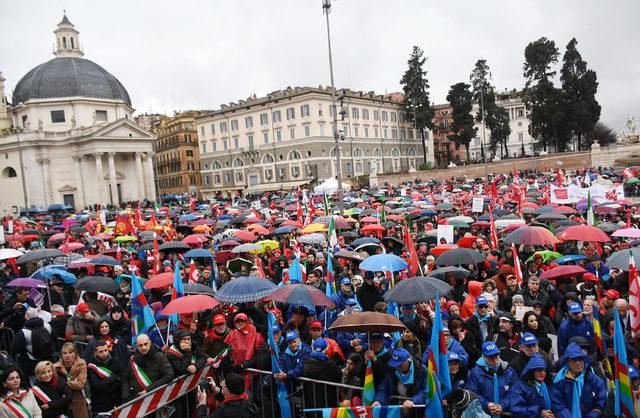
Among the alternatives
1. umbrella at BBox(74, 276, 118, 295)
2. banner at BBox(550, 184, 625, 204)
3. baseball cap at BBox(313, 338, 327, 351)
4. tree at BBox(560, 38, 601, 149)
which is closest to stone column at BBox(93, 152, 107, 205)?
tree at BBox(560, 38, 601, 149)

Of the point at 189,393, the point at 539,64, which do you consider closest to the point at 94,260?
the point at 189,393

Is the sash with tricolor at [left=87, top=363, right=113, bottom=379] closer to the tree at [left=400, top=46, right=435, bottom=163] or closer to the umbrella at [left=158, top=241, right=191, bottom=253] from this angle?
the umbrella at [left=158, top=241, right=191, bottom=253]

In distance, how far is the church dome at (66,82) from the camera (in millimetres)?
61625

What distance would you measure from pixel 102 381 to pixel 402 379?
3223mm

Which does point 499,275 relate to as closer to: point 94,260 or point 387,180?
point 94,260

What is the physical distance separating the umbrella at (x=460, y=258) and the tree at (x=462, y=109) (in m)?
56.4

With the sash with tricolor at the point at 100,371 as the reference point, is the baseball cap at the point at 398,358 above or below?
above

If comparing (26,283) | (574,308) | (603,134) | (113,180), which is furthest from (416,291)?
(603,134)

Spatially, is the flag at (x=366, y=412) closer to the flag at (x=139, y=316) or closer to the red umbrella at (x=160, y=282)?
the flag at (x=139, y=316)

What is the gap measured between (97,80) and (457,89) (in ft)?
140

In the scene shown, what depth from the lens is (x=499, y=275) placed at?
8.96 metres

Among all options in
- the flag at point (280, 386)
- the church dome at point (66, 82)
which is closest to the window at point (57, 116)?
the church dome at point (66, 82)

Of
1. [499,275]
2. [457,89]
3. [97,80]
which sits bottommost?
[499,275]

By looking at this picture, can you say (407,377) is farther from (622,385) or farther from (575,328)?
(575,328)
